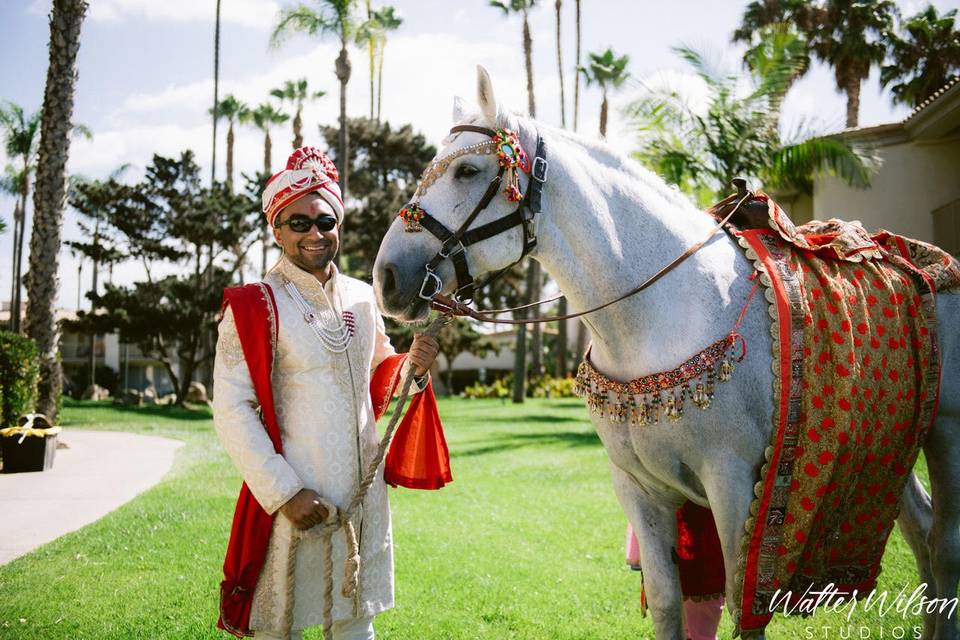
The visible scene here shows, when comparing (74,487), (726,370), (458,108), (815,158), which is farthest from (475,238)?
(815,158)

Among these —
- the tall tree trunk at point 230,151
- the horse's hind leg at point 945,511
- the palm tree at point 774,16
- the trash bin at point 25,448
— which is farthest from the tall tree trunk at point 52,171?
the tall tree trunk at point 230,151

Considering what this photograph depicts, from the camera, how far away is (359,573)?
2.59 meters

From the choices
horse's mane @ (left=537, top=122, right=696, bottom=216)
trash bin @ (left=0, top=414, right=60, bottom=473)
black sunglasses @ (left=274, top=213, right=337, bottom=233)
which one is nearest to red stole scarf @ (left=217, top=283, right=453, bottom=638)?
black sunglasses @ (left=274, top=213, right=337, bottom=233)

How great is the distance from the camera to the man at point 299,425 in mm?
2414

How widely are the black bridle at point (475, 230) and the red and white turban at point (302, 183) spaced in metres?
0.54

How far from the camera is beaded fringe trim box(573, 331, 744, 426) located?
2.34 meters

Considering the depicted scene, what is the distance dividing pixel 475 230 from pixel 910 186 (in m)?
15.6

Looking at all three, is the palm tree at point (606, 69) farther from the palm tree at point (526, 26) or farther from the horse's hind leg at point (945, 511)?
the horse's hind leg at point (945, 511)

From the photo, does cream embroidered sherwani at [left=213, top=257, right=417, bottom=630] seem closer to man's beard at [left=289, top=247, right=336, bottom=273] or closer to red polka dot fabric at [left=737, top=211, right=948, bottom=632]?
man's beard at [left=289, top=247, right=336, bottom=273]

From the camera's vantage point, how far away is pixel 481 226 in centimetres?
235

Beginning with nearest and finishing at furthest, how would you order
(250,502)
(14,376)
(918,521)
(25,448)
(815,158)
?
(250,502)
(918,521)
(25,448)
(14,376)
(815,158)

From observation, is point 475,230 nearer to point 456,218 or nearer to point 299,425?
point 456,218

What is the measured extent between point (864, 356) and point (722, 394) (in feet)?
2.04

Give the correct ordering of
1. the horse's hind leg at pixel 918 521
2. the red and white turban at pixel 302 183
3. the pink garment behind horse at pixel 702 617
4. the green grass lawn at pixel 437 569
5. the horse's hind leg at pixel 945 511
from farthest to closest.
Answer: the green grass lawn at pixel 437 569, the horse's hind leg at pixel 918 521, the pink garment behind horse at pixel 702 617, the horse's hind leg at pixel 945 511, the red and white turban at pixel 302 183
